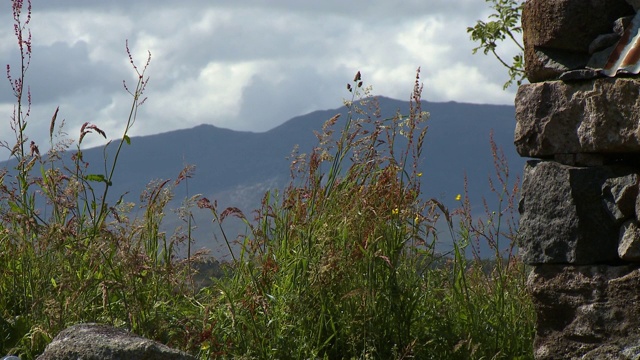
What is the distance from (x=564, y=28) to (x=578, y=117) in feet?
1.38

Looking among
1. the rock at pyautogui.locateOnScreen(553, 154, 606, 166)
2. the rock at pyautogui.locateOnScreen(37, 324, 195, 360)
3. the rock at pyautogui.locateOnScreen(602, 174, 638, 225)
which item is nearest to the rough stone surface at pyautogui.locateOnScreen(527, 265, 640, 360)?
the rock at pyautogui.locateOnScreen(602, 174, 638, 225)

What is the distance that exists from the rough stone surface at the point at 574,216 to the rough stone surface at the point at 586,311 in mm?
71

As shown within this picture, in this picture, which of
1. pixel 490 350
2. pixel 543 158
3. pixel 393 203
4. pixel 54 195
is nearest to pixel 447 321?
pixel 490 350

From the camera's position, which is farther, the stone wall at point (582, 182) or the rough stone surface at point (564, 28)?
the rough stone surface at point (564, 28)

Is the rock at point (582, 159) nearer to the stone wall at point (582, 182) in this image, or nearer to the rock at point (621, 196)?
the stone wall at point (582, 182)

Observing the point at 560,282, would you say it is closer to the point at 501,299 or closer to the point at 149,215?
the point at 501,299

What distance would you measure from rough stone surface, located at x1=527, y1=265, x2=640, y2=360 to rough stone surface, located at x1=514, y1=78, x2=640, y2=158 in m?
0.55

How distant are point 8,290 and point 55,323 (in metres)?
0.84

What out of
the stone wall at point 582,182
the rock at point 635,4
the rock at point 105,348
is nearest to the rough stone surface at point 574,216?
the stone wall at point 582,182

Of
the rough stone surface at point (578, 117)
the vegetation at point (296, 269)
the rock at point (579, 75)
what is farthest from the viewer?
the vegetation at point (296, 269)

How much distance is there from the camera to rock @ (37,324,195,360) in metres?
3.72

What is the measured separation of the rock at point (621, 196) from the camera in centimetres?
384

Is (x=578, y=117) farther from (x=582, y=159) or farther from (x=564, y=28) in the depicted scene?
(x=564, y=28)

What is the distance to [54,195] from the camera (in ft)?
16.2
